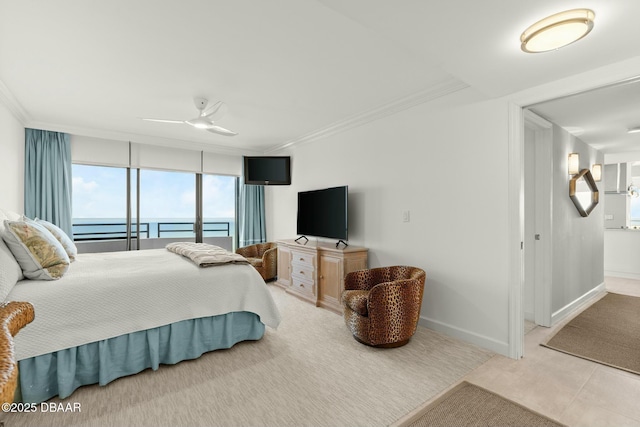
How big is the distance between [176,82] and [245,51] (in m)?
→ 0.96

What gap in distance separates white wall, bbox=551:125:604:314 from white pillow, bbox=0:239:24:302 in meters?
4.70

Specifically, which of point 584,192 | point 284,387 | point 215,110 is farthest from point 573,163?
point 215,110

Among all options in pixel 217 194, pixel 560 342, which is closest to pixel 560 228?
pixel 560 342

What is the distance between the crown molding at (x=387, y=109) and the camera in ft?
9.67

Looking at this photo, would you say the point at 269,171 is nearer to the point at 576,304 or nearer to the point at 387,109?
the point at 387,109

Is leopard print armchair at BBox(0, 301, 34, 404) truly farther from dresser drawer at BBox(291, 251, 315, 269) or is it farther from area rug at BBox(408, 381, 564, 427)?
dresser drawer at BBox(291, 251, 315, 269)

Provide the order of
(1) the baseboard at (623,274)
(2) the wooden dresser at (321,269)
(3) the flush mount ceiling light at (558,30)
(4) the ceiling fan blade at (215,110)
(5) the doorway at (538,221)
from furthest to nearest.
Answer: (1) the baseboard at (623,274) → (2) the wooden dresser at (321,269) → (5) the doorway at (538,221) → (4) the ceiling fan blade at (215,110) → (3) the flush mount ceiling light at (558,30)

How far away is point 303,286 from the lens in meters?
4.25

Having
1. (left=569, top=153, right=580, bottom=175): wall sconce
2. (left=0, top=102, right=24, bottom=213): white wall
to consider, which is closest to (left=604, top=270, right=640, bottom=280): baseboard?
(left=569, top=153, right=580, bottom=175): wall sconce

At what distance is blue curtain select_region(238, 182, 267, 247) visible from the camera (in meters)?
5.92

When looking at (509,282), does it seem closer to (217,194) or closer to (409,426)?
(409,426)

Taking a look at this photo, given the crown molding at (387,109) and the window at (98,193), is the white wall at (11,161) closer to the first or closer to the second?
the window at (98,193)

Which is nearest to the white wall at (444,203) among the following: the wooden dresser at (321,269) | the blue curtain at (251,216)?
the wooden dresser at (321,269)

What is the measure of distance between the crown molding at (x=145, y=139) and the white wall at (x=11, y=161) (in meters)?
0.36
